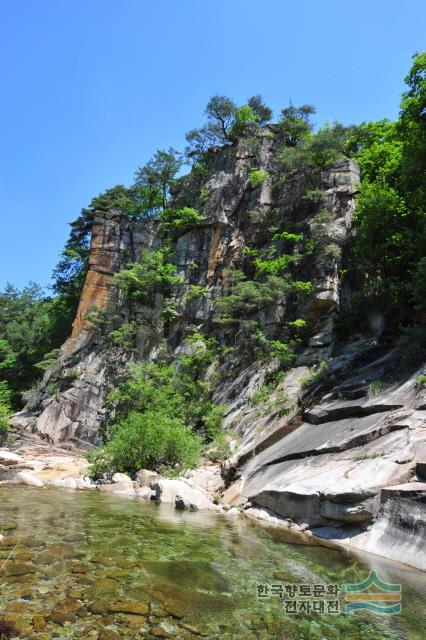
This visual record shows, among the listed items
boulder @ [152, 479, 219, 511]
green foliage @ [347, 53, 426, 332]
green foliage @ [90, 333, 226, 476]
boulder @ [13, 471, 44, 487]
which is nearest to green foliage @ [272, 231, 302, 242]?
green foliage @ [347, 53, 426, 332]

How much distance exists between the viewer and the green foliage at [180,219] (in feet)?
111

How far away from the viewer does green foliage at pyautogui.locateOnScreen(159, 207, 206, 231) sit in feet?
111

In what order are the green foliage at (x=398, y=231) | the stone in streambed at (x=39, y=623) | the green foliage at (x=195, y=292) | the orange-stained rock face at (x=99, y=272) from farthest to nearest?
the orange-stained rock face at (x=99, y=272) → the green foliage at (x=195, y=292) → the green foliage at (x=398, y=231) → the stone in streambed at (x=39, y=623)

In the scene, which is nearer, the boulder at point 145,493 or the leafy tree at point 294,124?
the boulder at point 145,493

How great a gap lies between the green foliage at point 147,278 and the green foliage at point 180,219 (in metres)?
2.83

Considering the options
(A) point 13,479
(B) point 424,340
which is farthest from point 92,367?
(B) point 424,340

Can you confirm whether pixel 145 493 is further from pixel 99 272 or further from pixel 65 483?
pixel 99 272

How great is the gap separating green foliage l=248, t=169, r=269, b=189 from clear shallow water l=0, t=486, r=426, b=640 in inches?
1064

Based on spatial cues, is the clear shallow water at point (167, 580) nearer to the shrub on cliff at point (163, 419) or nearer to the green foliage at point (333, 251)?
the shrub on cliff at point (163, 419)

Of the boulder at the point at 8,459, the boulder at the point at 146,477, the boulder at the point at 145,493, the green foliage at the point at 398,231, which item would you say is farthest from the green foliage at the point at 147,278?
the boulder at the point at 145,493

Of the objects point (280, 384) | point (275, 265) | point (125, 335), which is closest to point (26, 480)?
point (280, 384)

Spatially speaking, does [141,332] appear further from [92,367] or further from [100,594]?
[100,594]

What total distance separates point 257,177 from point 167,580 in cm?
3029

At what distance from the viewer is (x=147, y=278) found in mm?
33312
